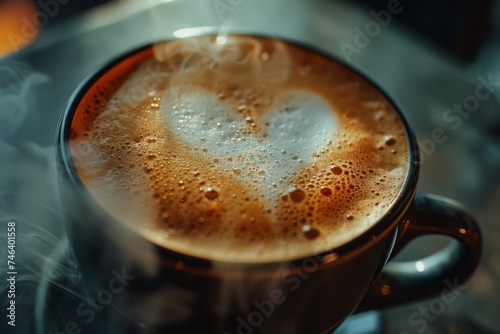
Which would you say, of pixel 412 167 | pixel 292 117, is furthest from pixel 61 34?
pixel 412 167

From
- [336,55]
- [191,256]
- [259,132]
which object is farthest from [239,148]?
[336,55]

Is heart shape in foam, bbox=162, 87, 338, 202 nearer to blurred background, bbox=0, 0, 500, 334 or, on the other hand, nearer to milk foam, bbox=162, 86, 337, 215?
milk foam, bbox=162, 86, 337, 215

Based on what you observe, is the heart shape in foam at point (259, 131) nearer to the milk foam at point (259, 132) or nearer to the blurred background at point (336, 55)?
the milk foam at point (259, 132)

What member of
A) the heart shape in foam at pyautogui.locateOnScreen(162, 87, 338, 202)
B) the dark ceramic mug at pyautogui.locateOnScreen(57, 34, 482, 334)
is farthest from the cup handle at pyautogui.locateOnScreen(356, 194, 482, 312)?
the heart shape in foam at pyautogui.locateOnScreen(162, 87, 338, 202)

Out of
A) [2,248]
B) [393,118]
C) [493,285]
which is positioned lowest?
[493,285]

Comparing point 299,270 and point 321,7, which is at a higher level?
point 321,7

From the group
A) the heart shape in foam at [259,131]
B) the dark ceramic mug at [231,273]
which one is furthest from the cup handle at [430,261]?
the heart shape in foam at [259,131]

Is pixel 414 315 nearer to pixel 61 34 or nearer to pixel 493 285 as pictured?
pixel 493 285
